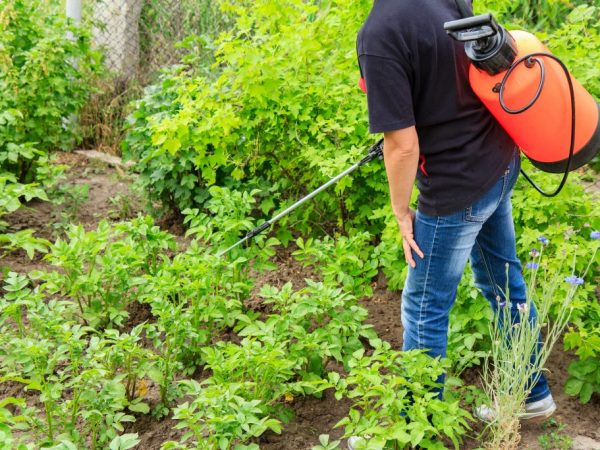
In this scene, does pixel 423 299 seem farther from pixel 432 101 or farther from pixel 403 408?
pixel 432 101

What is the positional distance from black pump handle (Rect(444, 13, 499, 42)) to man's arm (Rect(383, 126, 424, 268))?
0.32m

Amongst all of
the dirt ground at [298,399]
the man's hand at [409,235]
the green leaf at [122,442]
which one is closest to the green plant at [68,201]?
the dirt ground at [298,399]

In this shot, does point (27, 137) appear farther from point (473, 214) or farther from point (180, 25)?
point (473, 214)

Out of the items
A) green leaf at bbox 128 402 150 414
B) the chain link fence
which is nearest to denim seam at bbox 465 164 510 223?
green leaf at bbox 128 402 150 414

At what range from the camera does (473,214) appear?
2.64 meters

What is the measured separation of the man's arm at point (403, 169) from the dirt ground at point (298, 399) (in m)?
0.91

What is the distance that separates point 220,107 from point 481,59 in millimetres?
2210

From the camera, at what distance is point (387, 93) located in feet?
7.81

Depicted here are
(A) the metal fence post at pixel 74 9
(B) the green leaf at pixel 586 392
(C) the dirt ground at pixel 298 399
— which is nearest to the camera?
(C) the dirt ground at pixel 298 399

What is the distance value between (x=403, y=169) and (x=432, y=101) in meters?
0.24

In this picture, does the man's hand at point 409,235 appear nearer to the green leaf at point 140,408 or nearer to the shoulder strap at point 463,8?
the shoulder strap at point 463,8

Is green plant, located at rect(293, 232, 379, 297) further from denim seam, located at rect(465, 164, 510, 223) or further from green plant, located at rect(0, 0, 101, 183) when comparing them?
green plant, located at rect(0, 0, 101, 183)

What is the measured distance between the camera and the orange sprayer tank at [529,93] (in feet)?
7.65

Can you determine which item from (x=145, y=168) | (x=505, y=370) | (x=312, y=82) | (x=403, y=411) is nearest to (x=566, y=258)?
(x=505, y=370)
